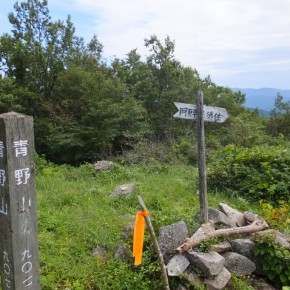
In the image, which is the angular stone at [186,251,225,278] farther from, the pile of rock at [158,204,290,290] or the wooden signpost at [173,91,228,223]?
the wooden signpost at [173,91,228,223]

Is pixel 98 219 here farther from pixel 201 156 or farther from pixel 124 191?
pixel 201 156

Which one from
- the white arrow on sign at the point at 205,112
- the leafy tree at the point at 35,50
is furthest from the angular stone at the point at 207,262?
the leafy tree at the point at 35,50

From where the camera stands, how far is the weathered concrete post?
201 centimetres

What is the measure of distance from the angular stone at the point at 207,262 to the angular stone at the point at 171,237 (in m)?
0.20

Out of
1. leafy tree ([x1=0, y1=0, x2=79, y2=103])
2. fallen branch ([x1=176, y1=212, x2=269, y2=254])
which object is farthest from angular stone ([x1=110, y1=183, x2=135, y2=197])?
leafy tree ([x1=0, y1=0, x2=79, y2=103])

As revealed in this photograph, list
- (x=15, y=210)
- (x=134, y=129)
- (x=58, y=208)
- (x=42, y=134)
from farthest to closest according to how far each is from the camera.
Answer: (x=42, y=134) < (x=134, y=129) < (x=58, y=208) < (x=15, y=210)

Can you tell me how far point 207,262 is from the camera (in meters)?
3.15

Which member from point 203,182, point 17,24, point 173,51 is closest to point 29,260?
point 203,182

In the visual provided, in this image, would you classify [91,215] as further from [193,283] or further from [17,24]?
[17,24]

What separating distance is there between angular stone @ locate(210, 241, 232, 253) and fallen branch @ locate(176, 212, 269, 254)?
0.11 m

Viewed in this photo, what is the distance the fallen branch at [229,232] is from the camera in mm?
3305

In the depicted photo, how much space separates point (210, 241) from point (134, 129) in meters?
10.3

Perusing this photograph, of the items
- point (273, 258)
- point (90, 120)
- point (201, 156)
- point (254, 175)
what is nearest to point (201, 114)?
point (201, 156)

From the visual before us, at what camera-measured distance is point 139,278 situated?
319 cm
